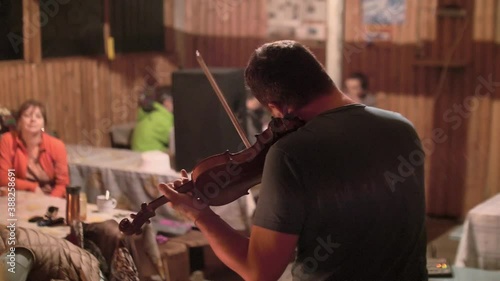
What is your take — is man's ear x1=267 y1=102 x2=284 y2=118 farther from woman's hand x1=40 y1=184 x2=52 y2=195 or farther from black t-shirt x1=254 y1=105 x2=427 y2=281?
woman's hand x1=40 y1=184 x2=52 y2=195

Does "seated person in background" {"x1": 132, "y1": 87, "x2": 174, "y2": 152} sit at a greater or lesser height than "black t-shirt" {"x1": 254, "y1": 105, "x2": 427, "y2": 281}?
lesser

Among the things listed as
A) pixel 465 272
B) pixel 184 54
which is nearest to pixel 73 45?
pixel 184 54

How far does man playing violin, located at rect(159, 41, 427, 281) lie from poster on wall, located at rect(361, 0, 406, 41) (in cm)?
450

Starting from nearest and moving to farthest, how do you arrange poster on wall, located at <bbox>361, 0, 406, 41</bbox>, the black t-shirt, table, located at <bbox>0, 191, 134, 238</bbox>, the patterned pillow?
the black t-shirt → the patterned pillow → table, located at <bbox>0, 191, 134, 238</bbox> → poster on wall, located at <bbox>361, 0, 406, 41</bbox>

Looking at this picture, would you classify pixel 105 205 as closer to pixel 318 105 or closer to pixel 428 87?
pixel 318 105

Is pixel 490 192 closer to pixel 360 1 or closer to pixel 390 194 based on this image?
pixel 360 1

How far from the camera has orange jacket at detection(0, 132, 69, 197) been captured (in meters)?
4.18

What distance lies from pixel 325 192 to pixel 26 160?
3.11m

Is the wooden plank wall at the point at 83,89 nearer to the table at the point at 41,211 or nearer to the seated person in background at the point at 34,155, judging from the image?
the seated person in background at the point at 34,155

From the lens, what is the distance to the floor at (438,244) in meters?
4.34

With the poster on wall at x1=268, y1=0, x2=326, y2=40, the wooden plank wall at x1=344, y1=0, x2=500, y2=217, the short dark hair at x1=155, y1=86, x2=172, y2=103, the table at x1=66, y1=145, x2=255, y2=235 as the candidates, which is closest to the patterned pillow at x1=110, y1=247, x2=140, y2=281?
the table at x1=66, y1=145, x2=255, y2=235

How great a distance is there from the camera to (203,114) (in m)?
4.09

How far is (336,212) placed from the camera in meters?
1.55

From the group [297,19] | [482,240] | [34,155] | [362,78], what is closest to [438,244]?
[362,78]
